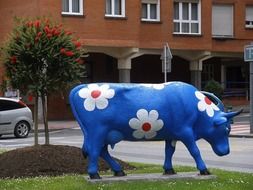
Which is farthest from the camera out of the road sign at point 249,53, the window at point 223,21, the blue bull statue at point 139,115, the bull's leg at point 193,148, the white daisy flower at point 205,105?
the window at point 223,21

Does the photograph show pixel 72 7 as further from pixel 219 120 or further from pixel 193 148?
pixel 193 148

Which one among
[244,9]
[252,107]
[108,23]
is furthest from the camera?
[244,9]

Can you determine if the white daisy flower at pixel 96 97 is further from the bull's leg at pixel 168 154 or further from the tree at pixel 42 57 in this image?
the tree at pixel 42 57

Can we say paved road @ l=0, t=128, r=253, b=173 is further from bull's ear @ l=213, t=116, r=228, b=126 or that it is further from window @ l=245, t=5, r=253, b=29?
window @ l=245, t=5, r=253, b=29

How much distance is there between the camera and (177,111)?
35.2 ft

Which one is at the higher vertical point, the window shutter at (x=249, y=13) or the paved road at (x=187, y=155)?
the window shutter at (x=249, y=13)

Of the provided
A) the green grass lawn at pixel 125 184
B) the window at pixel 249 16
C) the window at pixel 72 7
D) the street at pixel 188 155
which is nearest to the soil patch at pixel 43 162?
the green grass lawn at pixel 125 184

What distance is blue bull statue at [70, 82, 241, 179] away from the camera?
10586 mm

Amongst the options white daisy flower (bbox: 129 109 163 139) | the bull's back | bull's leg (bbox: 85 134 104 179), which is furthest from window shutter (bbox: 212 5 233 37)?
bull's leg (bbox: 85 134 104 179)

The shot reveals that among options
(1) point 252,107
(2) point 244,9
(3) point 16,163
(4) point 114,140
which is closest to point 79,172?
(3) point 16,163

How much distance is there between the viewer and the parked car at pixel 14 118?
1113 inches

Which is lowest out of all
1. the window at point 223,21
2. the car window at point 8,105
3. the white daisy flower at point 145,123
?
the car window at point 8,105

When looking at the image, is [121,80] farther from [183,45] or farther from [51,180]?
[51,180]

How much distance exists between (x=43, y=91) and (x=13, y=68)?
0.72 metres
